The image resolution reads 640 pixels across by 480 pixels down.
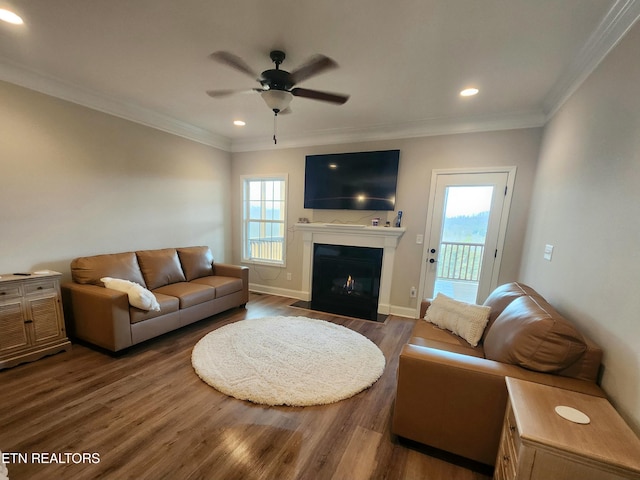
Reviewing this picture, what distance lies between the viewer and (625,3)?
142cm

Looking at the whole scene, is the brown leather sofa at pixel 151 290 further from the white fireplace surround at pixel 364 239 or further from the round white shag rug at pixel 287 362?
the white fireplace surround at pixel 364 239

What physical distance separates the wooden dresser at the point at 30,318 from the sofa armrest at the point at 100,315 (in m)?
0.13

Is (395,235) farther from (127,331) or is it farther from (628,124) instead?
(127,331)

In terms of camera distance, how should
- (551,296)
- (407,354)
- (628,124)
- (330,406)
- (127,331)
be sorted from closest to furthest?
(628,124), (407,354), (330,406), (551,296), (127,331)

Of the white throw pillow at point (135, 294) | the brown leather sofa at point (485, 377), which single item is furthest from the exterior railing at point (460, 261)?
the white throw pillow at point (135, 294)

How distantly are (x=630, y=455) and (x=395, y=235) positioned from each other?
2892 mm

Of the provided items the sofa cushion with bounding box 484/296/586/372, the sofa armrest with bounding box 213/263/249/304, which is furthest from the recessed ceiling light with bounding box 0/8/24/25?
the sofa cushion with bounding box 484/296/586/372

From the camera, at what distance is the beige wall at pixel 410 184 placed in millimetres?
3070

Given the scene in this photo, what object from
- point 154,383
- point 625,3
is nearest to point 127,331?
point 154,383

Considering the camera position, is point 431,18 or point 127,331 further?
point 127,331

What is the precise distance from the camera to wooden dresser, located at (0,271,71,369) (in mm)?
2189

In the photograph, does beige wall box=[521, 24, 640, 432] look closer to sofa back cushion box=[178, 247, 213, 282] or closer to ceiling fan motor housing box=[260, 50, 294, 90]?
ceiling fan motor housing box=[260, 50, 294, 90]

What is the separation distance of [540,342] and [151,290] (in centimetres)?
371

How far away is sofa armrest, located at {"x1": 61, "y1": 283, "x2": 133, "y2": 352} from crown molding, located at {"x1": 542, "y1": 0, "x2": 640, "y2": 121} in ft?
13.5
